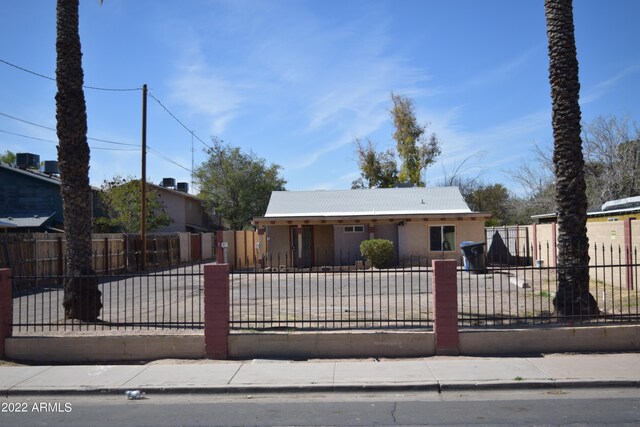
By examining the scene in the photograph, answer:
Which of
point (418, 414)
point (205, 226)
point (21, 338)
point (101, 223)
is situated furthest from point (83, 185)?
point (205, 226)

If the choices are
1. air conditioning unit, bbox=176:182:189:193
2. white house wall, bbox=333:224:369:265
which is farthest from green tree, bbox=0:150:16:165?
white house wall, bbox=333:224:369:265

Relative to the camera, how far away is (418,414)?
6.79 metres

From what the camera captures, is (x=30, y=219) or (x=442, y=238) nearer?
(x=442, y=238)

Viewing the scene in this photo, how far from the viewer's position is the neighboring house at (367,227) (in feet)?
95.7

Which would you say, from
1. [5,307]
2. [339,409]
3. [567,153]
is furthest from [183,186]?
[339,409]

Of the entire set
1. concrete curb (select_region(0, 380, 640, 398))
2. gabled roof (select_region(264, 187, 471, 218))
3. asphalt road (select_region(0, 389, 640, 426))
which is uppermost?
gabled roof (select_region(264, 187, 471, 218))

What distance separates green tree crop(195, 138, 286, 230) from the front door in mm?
21131

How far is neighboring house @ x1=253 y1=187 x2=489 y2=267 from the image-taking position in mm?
29156

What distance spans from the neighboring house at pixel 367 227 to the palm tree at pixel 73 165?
16782mm

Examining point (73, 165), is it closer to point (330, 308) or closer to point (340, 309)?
point (340, 309)

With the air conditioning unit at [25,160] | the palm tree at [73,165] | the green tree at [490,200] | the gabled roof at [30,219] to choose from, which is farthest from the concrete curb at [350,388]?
the green tree at [490,200]

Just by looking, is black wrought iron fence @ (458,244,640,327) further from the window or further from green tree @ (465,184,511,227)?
green tree @ (465,184,511,227)

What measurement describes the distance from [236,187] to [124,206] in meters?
14.6

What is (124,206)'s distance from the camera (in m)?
37.8
